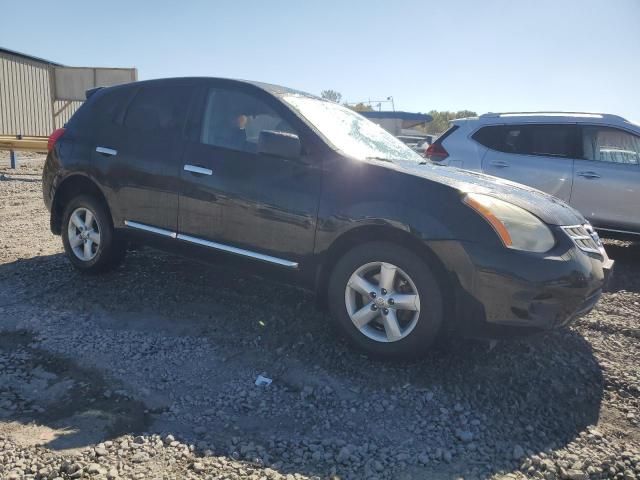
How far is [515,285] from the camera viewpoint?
321cm

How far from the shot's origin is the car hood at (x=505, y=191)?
3481mm

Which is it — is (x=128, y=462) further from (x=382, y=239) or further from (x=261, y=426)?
(x=382, y=239)

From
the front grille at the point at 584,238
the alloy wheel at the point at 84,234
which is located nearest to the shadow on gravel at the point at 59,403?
the alloy wheel at the point at 84,234

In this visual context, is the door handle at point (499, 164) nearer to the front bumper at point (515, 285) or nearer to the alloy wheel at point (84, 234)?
the front bumper at point (515, 285)

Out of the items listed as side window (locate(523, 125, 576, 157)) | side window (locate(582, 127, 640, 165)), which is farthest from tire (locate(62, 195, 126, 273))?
side window (locate(582, 127, 640, 165))

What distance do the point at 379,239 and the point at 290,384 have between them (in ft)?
3.54

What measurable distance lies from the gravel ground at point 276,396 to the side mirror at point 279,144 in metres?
Answer: 1.30

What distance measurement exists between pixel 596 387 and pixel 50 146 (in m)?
5.07

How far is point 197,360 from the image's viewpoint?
11.8 ft

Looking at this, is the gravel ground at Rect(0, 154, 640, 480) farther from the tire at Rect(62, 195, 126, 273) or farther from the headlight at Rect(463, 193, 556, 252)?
the headlight at Rect(463, 193, 556, 252)

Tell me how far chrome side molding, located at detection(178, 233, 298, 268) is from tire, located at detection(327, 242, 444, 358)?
386mm

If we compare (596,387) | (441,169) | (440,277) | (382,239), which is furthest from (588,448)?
(441,169)

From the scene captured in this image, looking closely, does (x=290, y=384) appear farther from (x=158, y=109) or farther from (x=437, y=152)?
(x=437, y=152)

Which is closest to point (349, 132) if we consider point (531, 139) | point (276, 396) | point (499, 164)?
point (276, 396)
